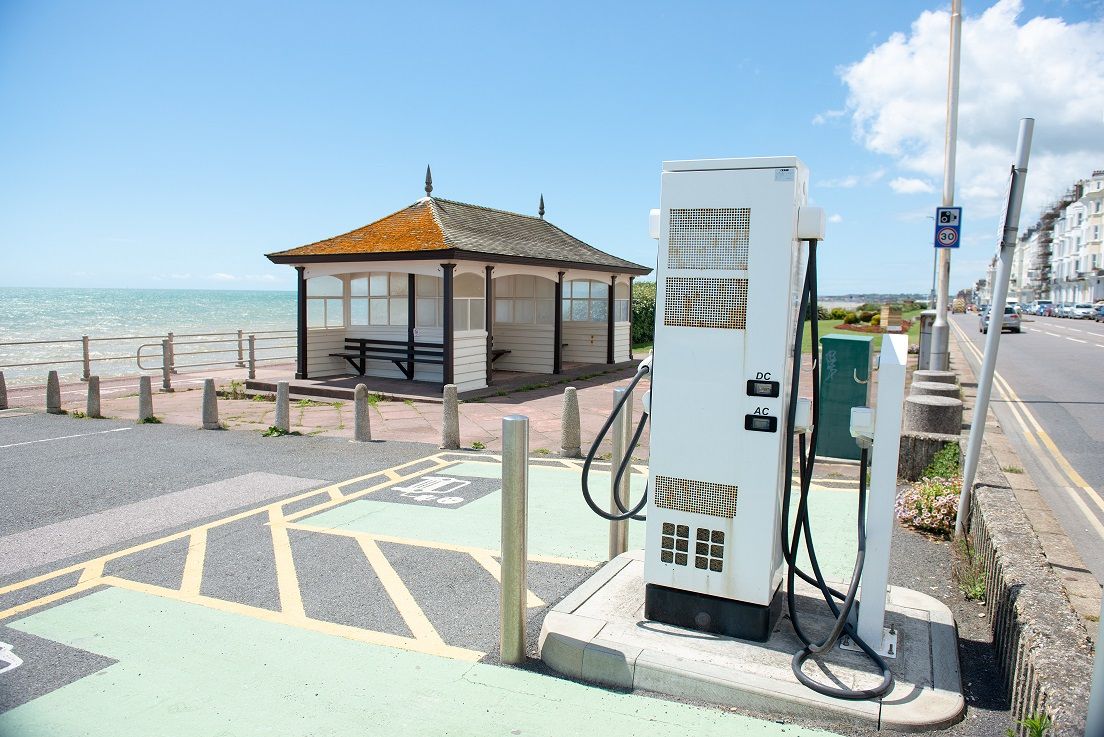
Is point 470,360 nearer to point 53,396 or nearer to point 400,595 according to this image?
point 53,396

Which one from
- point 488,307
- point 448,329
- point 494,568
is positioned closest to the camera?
point 494,568

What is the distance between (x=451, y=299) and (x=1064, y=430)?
10396mm

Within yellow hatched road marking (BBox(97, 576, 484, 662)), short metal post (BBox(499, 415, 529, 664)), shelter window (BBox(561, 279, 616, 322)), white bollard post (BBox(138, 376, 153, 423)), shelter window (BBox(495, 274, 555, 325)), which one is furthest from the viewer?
shelter window (BBox(561, 279, 616, 322))

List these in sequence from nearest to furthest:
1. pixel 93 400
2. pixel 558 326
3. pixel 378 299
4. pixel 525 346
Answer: pixel 93 400
pixel 378 299
pixel 558 326
pixel 525 346

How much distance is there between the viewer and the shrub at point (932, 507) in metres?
5.71

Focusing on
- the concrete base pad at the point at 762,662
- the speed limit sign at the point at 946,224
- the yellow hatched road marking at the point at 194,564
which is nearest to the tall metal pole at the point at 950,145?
the speed limit sign at the point at 946,224

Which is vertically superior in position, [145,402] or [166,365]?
[166,365]

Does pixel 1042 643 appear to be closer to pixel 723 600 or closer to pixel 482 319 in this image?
pixel 723 600

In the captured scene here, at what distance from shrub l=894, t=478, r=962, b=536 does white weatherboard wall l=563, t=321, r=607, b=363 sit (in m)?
14.5

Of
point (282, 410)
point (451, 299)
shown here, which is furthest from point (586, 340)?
point (282, 410)

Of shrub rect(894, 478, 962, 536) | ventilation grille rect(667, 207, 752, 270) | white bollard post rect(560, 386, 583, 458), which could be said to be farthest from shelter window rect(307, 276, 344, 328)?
ventilation grille rect(667, 207, 752, 270)

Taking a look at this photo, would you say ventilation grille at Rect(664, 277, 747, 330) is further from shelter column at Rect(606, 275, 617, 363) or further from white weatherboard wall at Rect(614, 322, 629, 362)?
white weatherboard wall at Rect(614, 322, 629, 362)

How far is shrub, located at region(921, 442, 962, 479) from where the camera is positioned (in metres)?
6.63

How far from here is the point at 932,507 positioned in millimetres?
5816
